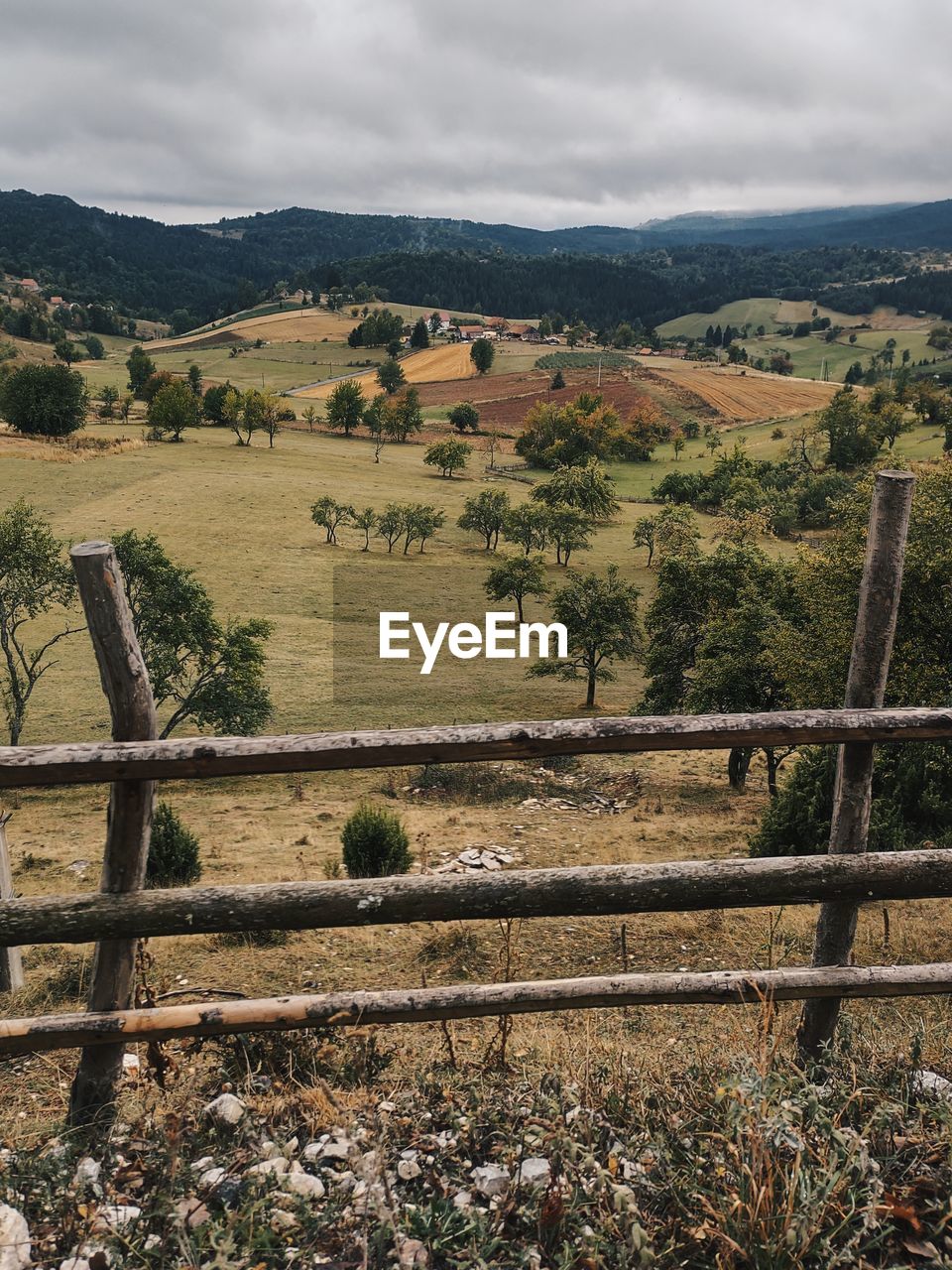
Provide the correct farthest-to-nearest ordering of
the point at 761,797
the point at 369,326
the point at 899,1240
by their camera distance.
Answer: the point at 369,326 → the point at 761,797 → the point at 899,1240

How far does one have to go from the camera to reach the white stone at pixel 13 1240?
3232mm

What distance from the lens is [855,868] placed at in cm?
430

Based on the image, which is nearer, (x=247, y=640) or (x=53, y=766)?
(x=53, y=766)

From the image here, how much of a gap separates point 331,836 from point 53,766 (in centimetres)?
1938

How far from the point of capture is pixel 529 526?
67688mm

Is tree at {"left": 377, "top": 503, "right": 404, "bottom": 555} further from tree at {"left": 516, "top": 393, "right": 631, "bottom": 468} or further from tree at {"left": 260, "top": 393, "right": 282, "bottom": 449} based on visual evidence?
tree at {"left": 516, "top": 393, "right": 631, "bottom": 468}

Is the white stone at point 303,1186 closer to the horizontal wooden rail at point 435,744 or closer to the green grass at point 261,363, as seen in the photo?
the horizontal wooden rail at point 435,744

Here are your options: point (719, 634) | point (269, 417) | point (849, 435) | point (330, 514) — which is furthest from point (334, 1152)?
point (849, 435)

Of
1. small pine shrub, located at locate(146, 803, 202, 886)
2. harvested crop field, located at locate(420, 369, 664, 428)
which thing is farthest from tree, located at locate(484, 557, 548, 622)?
harvested crop field, located at locate(420, 369, 664, 428)

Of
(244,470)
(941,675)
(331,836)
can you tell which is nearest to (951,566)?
(941,675)

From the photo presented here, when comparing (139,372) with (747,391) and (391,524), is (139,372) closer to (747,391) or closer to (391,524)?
(391,524)

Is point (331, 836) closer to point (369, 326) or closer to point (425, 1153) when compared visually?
point (425, 1153)

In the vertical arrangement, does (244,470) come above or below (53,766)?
below

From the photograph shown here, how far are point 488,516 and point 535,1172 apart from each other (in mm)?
67724
